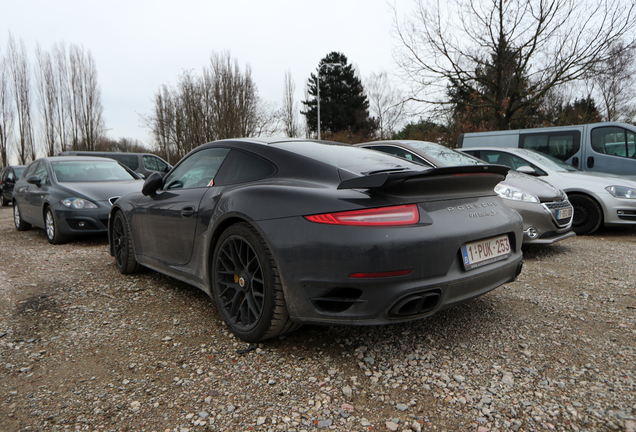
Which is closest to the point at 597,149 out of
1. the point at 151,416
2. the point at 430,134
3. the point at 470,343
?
the point at 470,343

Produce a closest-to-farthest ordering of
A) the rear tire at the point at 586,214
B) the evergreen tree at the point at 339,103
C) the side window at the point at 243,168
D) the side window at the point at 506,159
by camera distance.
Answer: the side window at the point at 243,168 → the rear tire at the point at 586,214 → the side window at the point at 506,159 → the evergreen tree at the point at 339,103

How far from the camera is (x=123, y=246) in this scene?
4.26m

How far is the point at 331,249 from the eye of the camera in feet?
6.95

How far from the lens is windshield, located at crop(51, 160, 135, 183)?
22.4ft

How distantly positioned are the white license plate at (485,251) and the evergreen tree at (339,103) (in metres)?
37.9

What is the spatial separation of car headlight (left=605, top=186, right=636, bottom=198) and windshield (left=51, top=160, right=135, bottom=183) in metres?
7.59

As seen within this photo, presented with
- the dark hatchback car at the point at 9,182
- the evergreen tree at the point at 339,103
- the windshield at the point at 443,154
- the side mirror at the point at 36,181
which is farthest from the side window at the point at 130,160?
the evergreen tree at the point at 339,103

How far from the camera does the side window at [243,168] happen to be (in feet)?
9.01

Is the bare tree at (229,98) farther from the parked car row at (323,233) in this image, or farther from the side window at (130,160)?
the parked car row at (323,233)

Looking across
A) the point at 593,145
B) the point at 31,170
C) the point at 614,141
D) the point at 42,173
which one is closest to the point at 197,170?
the point at 42,173

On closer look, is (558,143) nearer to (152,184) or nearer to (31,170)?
(152,184)

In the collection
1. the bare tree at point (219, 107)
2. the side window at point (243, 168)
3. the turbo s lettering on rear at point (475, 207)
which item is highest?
the bare tree at point (219, 107)

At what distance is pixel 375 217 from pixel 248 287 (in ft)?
3.05

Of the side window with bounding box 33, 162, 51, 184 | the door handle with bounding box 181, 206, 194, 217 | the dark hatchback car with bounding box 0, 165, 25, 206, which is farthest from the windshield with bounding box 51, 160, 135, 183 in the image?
the dark hatchback car with bounding box 0, 165, 25, 206
